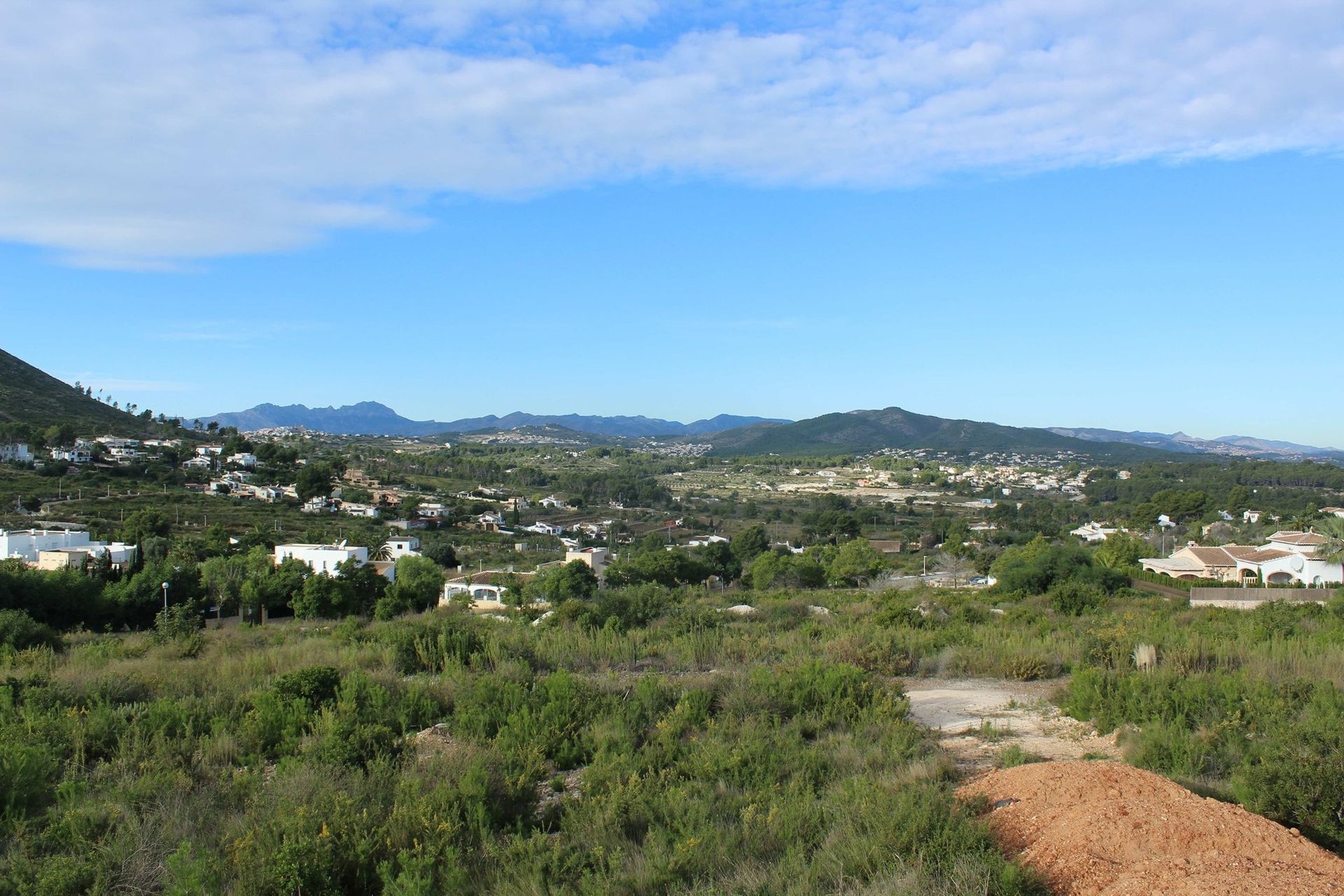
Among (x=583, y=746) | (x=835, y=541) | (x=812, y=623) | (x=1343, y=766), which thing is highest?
(x=1343, y=766)

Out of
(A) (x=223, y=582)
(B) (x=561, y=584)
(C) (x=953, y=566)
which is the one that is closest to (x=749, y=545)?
(C) (x=953, y=566)

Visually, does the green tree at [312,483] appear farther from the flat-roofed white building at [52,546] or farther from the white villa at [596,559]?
the white villa at [596,559]

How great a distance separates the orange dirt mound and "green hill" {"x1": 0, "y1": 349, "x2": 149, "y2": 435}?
7986 centimetres

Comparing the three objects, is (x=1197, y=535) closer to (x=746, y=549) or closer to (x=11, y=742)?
(x=746, y=549)

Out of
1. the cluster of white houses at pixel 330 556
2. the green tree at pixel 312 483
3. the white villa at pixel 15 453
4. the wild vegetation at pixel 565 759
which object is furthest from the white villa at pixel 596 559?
the white villa at pixel 15 453

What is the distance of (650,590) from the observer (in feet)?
50.2

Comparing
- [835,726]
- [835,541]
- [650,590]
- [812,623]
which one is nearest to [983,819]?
[835,726]

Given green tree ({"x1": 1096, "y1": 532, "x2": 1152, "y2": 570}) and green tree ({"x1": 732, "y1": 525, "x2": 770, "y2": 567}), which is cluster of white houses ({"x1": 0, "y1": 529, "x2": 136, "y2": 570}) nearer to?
green tree ({"x1": 732, "y1": 525, "x2": 770, "y2": 567})

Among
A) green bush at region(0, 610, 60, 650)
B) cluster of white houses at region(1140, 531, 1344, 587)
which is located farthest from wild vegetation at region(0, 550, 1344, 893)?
cluster of white houses at region(1140, 531, 1344, 587)

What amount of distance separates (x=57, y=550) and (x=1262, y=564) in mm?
49204

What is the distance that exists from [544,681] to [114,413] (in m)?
97.4

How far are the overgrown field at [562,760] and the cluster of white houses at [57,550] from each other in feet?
89.9

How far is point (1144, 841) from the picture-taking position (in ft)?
13.1

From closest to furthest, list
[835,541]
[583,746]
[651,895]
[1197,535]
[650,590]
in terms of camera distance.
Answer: [651,895], [583,746], [650,590], [1197,535], [835,541]
